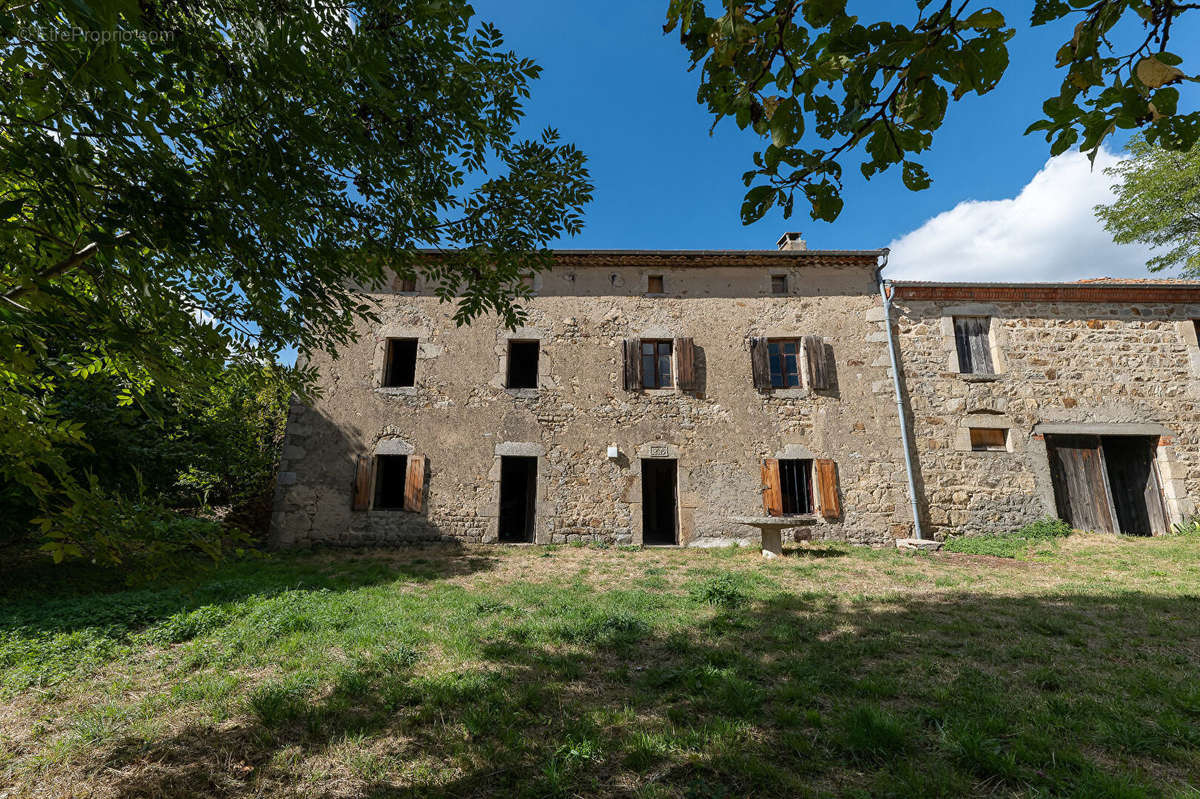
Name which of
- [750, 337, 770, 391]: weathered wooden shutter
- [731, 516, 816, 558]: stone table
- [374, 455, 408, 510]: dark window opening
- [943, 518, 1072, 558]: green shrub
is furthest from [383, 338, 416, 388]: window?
[943, 518, 1072, 558]: green shrub

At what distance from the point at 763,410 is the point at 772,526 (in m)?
2.65

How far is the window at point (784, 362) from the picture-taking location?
9.97 m

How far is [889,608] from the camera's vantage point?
4.83 metres

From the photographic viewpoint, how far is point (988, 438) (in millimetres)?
9398

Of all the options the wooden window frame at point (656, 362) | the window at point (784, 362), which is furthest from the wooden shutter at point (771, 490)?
the wooden window frame at point (656, 362)

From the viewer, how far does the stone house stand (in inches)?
362

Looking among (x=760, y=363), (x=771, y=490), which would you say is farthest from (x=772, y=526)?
(x=760, y=363)

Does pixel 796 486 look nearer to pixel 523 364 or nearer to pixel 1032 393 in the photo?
pixel 1032 393

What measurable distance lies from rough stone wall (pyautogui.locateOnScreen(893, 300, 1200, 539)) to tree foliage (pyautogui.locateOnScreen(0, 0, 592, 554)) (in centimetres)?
950

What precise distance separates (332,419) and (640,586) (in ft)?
23.4

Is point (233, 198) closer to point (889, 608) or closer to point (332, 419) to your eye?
point (889, 608)

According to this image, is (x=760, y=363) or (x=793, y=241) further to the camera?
(x=793, y=241)

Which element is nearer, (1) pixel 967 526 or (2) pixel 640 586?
(2) pixel 640 586

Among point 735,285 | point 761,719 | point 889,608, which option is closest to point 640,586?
point 889,608
